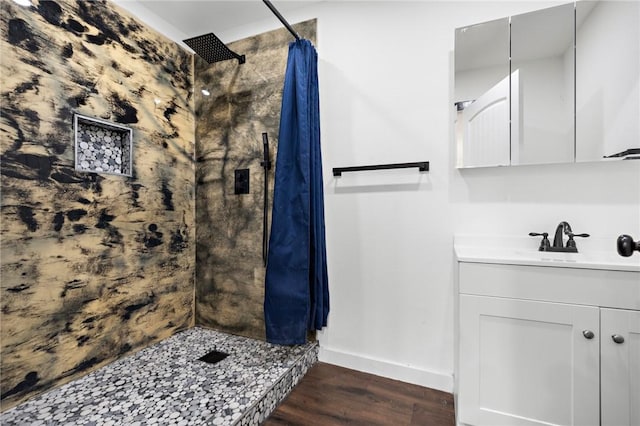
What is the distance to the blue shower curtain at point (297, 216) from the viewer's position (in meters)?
1.57

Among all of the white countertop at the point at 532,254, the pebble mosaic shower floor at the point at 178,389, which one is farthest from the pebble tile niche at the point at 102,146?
the white countertop at the point at 532,254

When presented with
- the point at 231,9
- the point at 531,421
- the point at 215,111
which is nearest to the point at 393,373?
the point at 531,421

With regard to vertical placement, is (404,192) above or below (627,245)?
above

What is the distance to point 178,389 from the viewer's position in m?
1.36

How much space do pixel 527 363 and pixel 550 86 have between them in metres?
1.30

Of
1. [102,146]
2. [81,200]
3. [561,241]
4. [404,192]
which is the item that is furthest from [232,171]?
[561,241]

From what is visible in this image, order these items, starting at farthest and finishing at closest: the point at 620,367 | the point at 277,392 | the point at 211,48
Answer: the point at 211,48 < the point at 277,392 < the point at 620,367

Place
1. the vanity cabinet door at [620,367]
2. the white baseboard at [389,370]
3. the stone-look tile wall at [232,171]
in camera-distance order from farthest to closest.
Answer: the stone-look tile wall at [232,171] → the white baseboard at [389,370] → the vanity cabinet door at [620,367]

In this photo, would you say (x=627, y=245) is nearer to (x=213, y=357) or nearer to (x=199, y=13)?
(x=213, y=357)

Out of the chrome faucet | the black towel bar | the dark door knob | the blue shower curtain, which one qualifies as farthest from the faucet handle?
the blue shower curtain

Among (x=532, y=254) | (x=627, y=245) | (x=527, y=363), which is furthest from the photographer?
(x=532, y=254)

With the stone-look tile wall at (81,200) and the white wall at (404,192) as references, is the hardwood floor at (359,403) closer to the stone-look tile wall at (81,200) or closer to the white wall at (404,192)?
the white wall at (404,192)

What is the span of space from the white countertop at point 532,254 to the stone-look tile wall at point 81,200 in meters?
1.90

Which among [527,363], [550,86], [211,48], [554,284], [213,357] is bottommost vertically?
[213,357]
